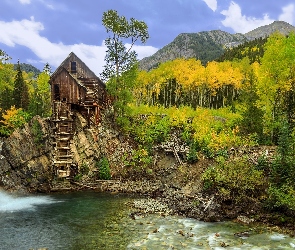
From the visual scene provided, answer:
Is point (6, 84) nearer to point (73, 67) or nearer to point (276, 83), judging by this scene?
point (73, 67)

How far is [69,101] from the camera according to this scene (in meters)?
40.2

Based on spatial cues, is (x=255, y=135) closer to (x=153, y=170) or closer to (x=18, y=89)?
(x=153, y=170)

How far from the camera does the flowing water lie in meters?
18.3

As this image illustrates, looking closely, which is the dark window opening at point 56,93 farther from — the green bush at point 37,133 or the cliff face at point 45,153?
the green bush at point 37,133

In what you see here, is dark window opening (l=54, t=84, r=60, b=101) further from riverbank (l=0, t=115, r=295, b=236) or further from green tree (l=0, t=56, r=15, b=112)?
green tree (l=0, t=56, r=15, b=112)

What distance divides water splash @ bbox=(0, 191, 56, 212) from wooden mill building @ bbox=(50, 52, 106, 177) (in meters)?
5.93

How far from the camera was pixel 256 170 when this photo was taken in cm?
2683

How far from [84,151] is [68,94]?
8.01 meters

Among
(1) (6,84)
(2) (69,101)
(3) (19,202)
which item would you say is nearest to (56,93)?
(2) (69,101)

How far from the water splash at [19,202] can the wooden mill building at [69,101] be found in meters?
5.93

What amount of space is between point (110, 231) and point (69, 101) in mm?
23258

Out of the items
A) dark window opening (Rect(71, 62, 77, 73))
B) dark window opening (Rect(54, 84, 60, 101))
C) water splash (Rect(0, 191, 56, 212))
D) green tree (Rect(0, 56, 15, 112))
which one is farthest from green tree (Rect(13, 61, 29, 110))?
water splash (Rect(0, 191, 56, 212))

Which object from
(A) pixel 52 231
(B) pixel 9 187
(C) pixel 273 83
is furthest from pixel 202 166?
(B) pixel 9 187

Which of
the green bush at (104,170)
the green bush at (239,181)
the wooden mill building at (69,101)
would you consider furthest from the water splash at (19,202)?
the green bush at (239,181)
